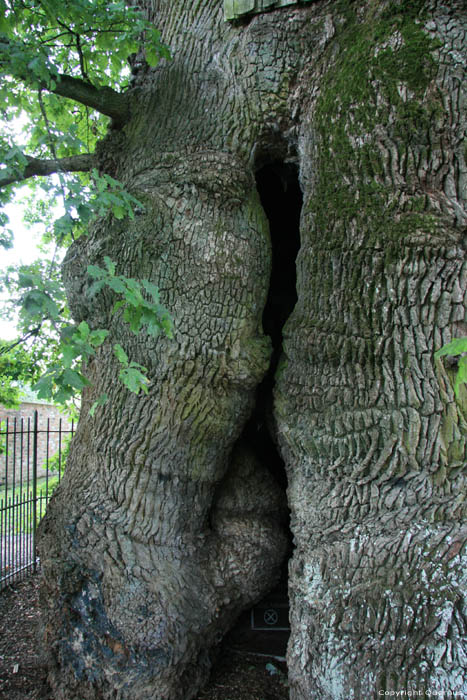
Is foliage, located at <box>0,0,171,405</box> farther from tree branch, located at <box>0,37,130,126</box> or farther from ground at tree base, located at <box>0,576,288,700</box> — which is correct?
ground at tree base, located at <box>0,576,288,700</box>

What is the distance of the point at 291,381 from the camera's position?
3.03 m

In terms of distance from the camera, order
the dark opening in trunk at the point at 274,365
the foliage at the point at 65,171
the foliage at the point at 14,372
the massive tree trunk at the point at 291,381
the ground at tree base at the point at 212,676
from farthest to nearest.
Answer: the foliage at the point at 14,372 → the dark opening in trunk at the point at 274,365 → the ground at tree base at the point at 212,676 → the massive tree trunk at the point at 291,381 → the foliage at the point at 65,171

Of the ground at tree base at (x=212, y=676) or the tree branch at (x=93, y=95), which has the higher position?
the tree branch at (x=93, y=95)

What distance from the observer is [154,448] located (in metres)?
3.03

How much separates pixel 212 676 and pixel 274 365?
7.08ft

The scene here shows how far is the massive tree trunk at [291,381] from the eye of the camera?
251cm

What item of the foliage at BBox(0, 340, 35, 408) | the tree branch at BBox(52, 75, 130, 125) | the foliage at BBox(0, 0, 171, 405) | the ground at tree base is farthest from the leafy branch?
the foliage at BBox(0, 340, 35, 408)

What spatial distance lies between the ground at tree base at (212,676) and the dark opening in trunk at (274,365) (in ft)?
0.52

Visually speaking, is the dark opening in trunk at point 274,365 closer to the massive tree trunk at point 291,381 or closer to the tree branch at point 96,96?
the massive tree trunk at point 291,381

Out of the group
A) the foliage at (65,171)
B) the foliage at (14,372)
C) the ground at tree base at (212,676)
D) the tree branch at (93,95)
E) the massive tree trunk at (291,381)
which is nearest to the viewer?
the foliage at (65,171)

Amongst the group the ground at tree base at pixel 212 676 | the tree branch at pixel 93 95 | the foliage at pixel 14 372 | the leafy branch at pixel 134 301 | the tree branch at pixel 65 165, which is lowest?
the ground at tree base at pixel 212 676

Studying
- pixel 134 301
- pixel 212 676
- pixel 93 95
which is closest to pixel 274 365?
pixel 134 301

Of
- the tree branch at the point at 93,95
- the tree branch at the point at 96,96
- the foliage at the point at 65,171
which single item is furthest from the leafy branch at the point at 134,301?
the tree branch at the point at 96,96

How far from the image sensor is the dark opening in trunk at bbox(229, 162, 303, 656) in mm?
3617
